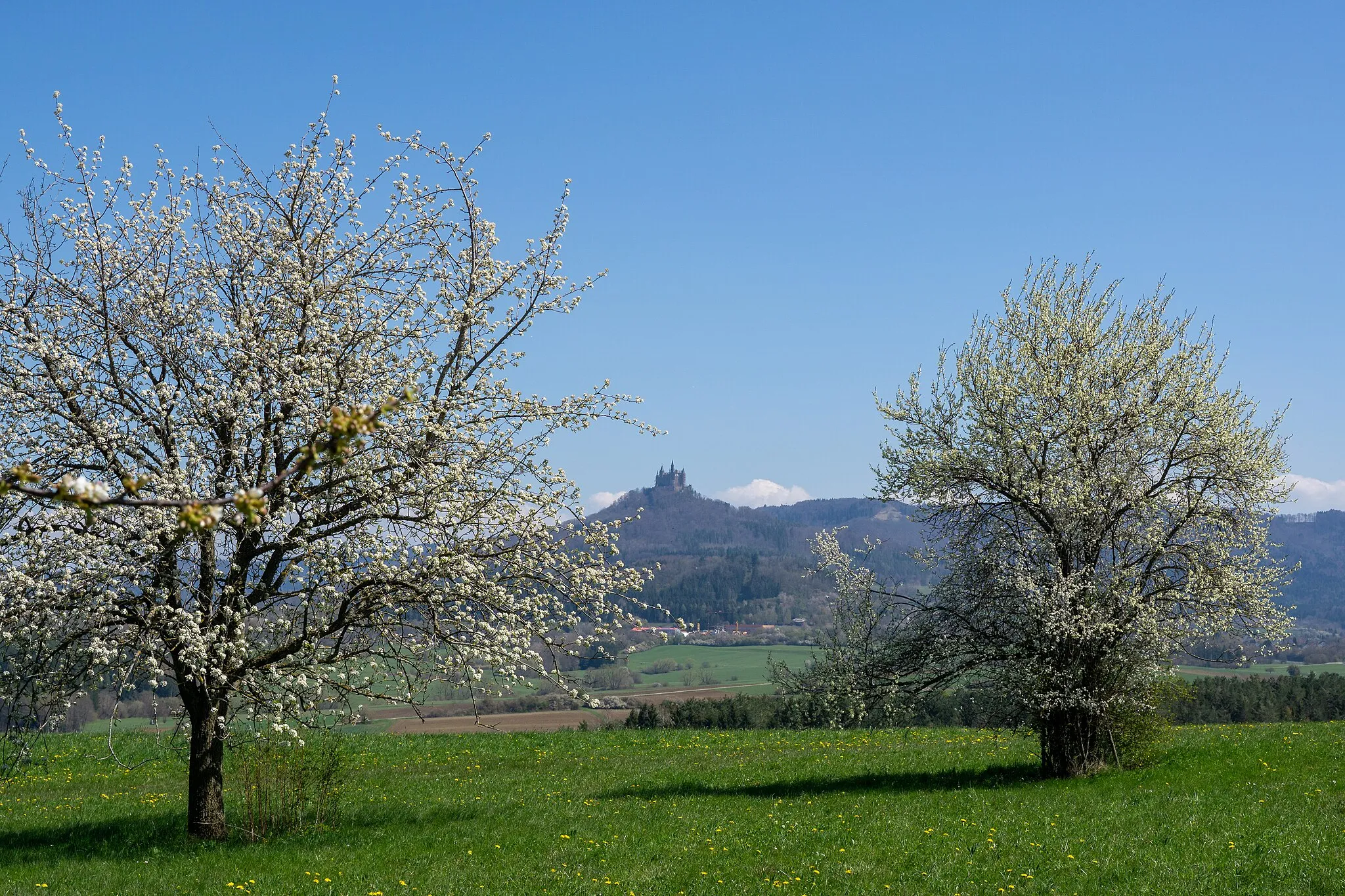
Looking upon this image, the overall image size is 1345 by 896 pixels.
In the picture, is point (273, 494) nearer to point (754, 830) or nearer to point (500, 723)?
point (754, 830)

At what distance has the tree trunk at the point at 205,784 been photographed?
15.7 meters

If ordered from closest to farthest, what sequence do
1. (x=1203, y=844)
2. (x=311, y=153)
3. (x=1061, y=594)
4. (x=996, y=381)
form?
1. (x=1203, y=844)
2. (x=311, y=153)
3. (x=1061, y=594)
4. (x=996, y=381)

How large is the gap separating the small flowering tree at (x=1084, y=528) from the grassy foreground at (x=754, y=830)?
87.6 inches

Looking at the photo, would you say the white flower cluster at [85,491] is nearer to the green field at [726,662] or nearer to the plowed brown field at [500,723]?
the plowed brown field at [500,723]

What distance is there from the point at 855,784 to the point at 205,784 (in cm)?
1255

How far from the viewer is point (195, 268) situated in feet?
52.6

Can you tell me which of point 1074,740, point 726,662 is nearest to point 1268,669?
point 726,662

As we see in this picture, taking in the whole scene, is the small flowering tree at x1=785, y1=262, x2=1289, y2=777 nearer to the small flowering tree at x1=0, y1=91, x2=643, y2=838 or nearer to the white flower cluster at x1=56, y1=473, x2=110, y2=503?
the small flowering tree at x1=0, y1=91, x2=643, y2=838

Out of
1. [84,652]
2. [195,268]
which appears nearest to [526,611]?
[84,652]

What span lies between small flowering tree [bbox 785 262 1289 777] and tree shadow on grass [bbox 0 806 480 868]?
9518 millimetres

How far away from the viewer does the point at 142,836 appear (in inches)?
660

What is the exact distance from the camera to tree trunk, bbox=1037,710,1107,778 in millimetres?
20281

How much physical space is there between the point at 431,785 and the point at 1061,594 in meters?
13.9

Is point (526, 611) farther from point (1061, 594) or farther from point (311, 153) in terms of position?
point (1061, 594)
